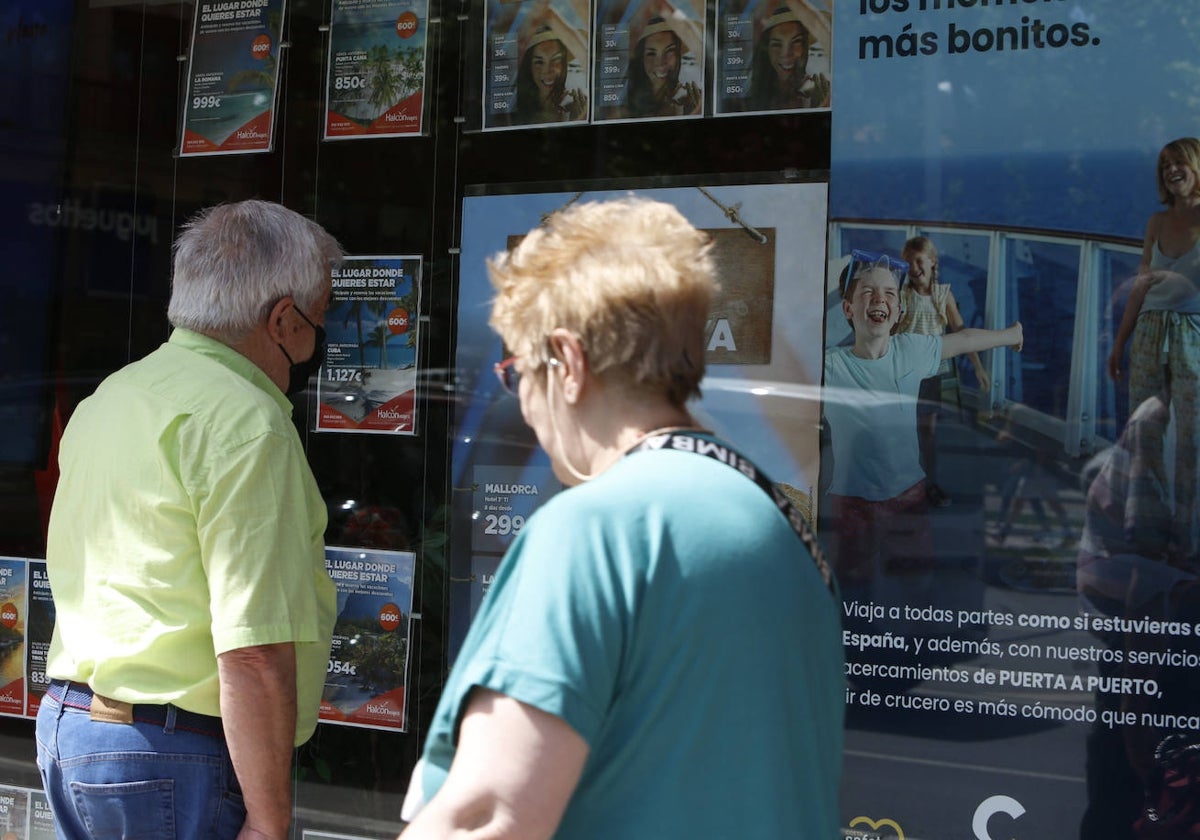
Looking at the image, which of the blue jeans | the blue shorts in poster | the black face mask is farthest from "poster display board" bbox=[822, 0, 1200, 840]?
the blue jeans

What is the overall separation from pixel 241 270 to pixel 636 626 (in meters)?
1.48

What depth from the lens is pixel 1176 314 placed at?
314cm

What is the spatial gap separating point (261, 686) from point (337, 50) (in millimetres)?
2337

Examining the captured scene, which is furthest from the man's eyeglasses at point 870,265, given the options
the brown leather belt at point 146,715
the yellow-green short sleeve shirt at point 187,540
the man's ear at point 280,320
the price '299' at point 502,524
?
the brown leather belt at point 146,715

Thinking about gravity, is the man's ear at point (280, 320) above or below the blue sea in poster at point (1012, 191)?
below

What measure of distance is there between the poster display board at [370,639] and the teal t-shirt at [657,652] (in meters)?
2.49

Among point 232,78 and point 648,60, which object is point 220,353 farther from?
point 232,78

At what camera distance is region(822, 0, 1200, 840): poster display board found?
3.16m

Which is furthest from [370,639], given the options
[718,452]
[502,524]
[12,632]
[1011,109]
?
[718,452]

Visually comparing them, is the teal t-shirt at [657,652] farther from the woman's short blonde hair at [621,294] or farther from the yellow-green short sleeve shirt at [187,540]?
the yellow-green short sleeve shirt at [187,540]

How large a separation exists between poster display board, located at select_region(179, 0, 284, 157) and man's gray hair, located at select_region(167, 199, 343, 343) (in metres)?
1.52

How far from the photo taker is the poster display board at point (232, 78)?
13.3 ft

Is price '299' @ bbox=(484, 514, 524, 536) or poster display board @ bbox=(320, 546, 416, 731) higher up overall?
price '299' @ bbox=(484, 514, 524, 536)

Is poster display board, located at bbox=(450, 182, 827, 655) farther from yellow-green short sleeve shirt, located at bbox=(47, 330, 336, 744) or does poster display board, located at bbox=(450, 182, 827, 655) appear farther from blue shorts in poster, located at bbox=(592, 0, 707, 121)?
yellow-green short sleeve shirt, located at bbox=(47, 330, 336, 744)
